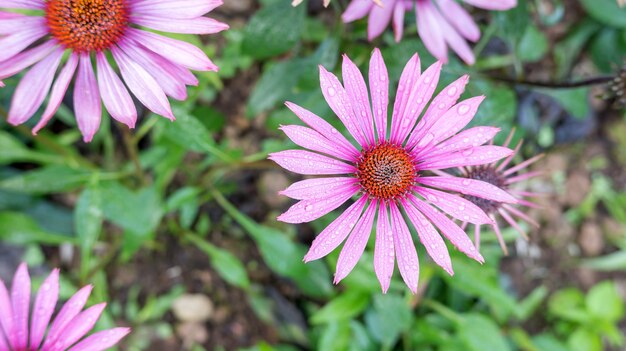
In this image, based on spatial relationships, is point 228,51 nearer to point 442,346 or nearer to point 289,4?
point 289,4

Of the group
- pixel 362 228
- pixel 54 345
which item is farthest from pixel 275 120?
pixel 54 345

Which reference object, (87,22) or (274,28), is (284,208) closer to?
(274,28)

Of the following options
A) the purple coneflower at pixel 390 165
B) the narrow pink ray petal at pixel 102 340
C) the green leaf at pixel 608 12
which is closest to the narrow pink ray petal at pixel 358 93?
the purple coneflower at pixel 390 165

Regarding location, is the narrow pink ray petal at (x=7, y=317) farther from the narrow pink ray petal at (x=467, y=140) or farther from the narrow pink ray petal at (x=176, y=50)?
the narrow pink ray petal at (x=467, y=140)

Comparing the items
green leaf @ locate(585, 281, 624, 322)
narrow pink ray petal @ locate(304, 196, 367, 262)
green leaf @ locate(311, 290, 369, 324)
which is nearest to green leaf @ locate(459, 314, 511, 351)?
green leaf @ locate(311, 290, 369, 324)

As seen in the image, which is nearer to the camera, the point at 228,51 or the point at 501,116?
the point at 501,116

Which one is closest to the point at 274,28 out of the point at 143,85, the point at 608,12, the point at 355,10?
the point at 355,10

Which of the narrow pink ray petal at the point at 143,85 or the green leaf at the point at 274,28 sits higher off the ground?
the green leaf at the point at 274,28
